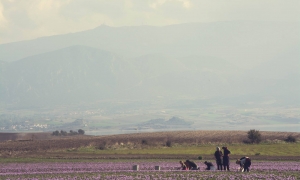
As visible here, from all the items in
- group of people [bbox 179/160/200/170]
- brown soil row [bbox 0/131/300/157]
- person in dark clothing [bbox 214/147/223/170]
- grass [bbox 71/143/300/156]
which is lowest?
group of people [bbox 179/160/200/170]

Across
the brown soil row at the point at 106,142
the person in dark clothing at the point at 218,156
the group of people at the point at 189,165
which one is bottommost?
the group of people at the point at 189,165

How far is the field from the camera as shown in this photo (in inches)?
1387

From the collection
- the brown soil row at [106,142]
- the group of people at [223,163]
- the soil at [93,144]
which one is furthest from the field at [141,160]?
the group of people at [223,163]

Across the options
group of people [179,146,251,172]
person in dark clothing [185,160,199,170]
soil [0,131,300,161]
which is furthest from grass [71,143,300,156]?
person in dark clothing [185,160,199,170]

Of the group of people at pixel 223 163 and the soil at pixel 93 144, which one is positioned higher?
the soil at pixel 93 144

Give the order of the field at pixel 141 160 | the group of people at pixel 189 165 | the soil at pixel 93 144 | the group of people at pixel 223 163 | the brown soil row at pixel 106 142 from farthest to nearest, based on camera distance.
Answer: the brown soil row at pixel 106 142 → the soil at pixel 93 144 → the group of people at pixel 189 165 → the group of people at pixel 223 163 → the field at pixel 141 160

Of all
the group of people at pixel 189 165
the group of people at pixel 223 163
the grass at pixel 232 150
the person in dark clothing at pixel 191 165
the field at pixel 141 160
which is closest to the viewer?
the field at pixel 141 160

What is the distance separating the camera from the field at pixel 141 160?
116 feet

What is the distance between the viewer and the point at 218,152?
39688mm

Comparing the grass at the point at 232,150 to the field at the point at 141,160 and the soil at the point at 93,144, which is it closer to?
the field at the point at 141,160

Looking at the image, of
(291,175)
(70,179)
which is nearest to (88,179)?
(70,179)

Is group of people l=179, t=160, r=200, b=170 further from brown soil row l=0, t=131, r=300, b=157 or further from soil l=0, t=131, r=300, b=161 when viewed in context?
brown soil row l=0, t=131, r=300, b=157

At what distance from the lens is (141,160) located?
53.8 m

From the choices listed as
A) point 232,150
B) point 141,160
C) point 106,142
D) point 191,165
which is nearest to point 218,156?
point 191,165
